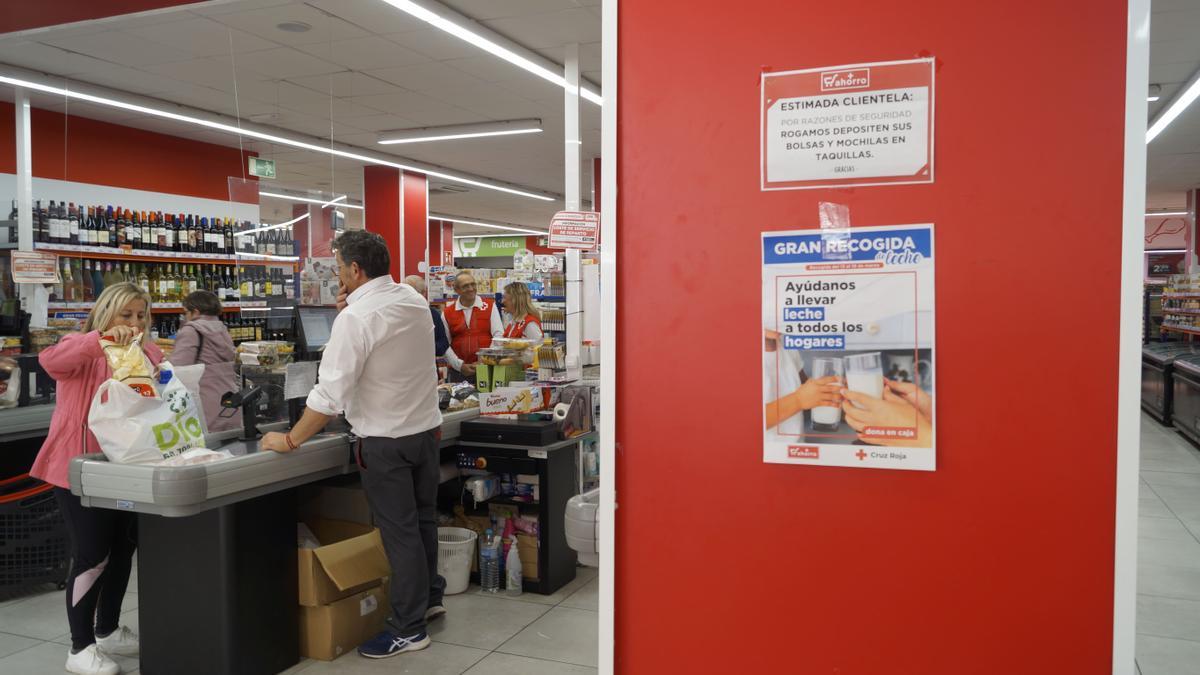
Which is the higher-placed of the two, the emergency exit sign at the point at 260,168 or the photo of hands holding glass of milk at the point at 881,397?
the emergency exit sign at the point at 260,168

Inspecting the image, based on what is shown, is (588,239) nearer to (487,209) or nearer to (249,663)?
(249,663)

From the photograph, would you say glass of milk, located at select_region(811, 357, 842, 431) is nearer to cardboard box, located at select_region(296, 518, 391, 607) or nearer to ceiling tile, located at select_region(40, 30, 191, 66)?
cardboard box, located at select_region(296, 518, 391, 607)

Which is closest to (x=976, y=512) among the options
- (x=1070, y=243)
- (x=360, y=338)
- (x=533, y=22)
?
(x=1070, y=243)

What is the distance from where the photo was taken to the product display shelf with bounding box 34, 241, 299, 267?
647cm

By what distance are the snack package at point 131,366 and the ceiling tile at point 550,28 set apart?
4127 mm

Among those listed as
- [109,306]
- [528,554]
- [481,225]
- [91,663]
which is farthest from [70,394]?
[481,225]

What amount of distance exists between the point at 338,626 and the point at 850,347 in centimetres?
297

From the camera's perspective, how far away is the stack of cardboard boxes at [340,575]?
3.70m

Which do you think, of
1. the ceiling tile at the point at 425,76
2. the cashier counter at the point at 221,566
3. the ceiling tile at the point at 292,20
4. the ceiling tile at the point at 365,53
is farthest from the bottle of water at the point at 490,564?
the ceiling tile at the point at 425,76

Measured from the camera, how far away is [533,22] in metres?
6.54

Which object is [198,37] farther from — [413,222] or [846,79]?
[413,222]

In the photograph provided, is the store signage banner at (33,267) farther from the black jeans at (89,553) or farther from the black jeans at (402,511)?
the black jeans at (402,511)

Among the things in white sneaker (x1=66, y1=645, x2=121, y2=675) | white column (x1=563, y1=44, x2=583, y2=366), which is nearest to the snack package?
white sneaker (x1=66, y1=645, x2=121, y2=675)

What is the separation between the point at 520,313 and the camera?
6.83 metres
